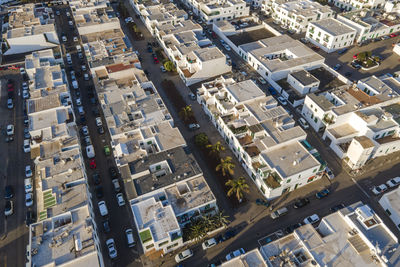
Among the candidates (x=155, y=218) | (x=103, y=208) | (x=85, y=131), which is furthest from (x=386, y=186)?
(x=85, y=131)

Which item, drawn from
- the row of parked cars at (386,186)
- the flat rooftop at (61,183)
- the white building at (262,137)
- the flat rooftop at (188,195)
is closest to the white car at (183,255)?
the flat rooftop at (188,195)

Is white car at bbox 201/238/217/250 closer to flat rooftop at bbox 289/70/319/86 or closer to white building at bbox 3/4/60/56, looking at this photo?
flat rooftop at bbox 289/70/319/86

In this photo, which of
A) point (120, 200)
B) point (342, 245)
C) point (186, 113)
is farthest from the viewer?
point (186, 113)

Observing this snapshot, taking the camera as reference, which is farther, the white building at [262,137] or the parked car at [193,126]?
the parked car at [193,126]

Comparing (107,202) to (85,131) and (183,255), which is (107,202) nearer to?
(183,255)

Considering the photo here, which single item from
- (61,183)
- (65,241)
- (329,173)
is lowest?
(329,173)

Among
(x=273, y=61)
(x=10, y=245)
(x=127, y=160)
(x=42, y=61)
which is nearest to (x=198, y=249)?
(x=127, y=160)

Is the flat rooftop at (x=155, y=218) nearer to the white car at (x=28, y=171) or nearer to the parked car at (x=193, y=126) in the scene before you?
the parked car at (x=193, y=126)
